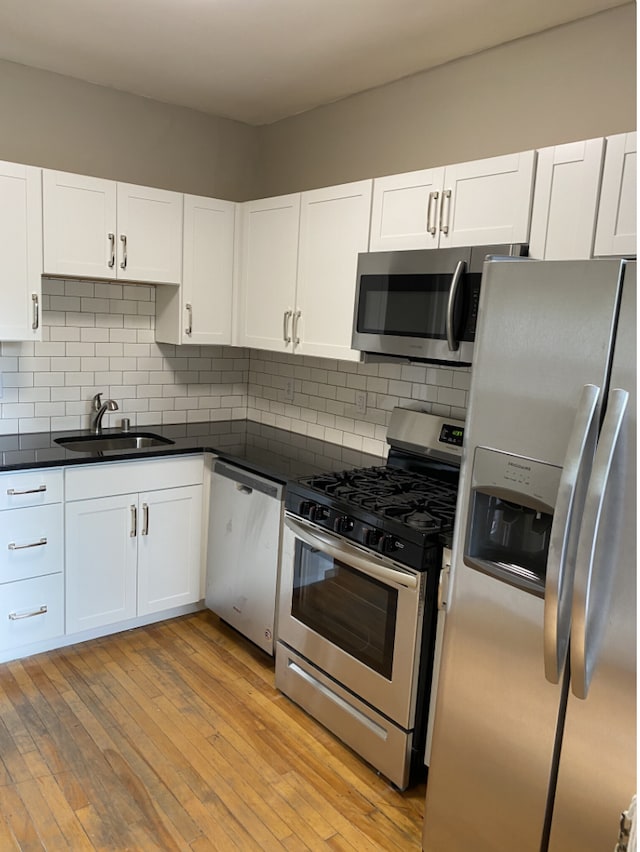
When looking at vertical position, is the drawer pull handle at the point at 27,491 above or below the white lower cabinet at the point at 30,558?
above

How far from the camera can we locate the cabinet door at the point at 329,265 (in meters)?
2.87

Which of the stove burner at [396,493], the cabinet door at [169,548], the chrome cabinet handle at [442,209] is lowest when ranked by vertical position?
the cabinet door at [169,548]

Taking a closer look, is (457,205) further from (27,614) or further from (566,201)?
(27,614)

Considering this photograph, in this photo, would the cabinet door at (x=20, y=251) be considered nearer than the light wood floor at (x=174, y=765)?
No

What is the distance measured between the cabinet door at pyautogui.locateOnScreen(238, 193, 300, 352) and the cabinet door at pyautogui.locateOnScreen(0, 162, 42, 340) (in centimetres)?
105

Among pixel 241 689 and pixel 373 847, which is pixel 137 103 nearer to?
pixel 241 689

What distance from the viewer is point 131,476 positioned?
3.17 metres

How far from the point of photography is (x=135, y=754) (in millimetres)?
2451

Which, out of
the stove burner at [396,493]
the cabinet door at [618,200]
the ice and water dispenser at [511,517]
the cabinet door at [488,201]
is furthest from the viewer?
the stove burner at [396,493]

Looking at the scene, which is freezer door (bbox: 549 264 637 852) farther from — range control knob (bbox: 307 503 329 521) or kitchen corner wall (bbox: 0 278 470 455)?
kitchen corner wall (bbox: 0 278 470 455)

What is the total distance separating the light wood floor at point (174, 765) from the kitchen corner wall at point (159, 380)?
1.23 m

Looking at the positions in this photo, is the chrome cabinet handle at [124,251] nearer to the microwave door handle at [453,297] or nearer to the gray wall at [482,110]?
the gray wall at [482,110]

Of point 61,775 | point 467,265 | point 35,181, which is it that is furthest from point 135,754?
point 35,181

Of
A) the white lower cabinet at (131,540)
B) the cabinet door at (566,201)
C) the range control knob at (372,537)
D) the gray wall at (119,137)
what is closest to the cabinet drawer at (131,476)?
the white lower cabinet at (131,540)
